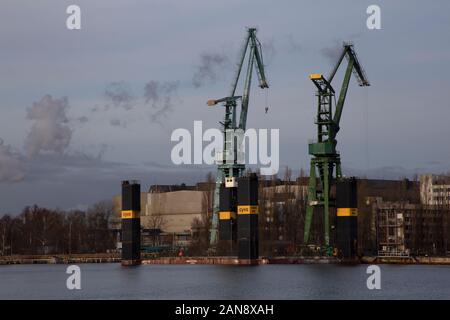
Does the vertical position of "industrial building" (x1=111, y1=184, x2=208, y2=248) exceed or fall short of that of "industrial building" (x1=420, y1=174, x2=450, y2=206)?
it falls short

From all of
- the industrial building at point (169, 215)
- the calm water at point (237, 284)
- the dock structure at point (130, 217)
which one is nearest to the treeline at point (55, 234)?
the industrial building at point (169, 215)

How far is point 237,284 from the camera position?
202ft

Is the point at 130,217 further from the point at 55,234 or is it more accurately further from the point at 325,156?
the point at 55,234

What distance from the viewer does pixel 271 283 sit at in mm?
62000

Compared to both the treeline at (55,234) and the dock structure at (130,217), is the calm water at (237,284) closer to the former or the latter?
the dock structure at (130,217)

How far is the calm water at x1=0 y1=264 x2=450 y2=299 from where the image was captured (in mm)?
53688

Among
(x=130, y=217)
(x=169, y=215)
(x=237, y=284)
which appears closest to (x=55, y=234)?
(x=169, y=215)

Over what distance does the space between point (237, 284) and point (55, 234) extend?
77659 millimetres

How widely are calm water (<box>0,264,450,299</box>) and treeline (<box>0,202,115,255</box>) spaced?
52759 millimetres

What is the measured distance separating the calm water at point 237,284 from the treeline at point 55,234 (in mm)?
52759

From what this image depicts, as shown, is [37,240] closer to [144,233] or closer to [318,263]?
[144,233]

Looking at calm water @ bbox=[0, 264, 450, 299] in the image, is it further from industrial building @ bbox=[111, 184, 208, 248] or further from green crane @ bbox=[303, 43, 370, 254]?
industrial building @ bbox=[111, 184, 208, 248]

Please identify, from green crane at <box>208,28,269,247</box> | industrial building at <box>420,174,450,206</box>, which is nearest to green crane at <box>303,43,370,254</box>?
green crane at <box>208,28,269,247</box>

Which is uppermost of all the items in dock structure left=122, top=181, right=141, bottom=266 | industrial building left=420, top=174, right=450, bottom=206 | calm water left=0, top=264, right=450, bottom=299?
industrial building left=420, top=174, right=450, bottom=206
